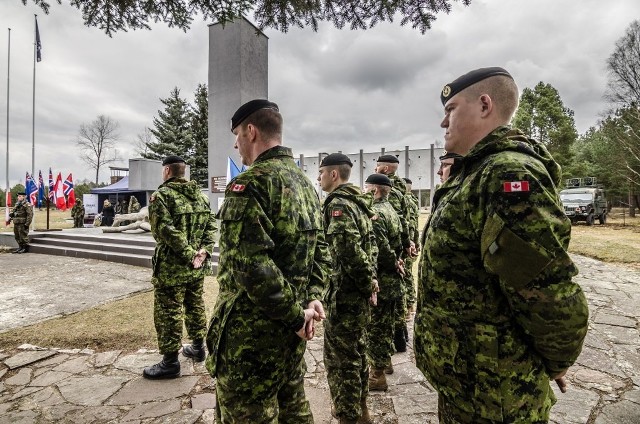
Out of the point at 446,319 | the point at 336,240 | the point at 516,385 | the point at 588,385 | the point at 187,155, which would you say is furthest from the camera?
the point at 187,155

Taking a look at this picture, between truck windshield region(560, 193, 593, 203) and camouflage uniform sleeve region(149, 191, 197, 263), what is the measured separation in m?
24.1

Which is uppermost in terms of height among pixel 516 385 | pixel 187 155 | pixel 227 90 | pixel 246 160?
pixel 187 155

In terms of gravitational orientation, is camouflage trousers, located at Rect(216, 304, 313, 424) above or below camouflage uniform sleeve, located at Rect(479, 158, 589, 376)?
below

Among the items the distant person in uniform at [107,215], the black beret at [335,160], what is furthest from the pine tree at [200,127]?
the black beret at [335,160]

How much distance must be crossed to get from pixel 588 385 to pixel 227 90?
868 centimetres

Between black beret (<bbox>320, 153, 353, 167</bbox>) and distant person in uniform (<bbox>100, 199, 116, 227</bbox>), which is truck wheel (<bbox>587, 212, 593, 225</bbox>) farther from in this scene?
distant person in uniform (<bbox>100, 199, 116, 227</bbox>)

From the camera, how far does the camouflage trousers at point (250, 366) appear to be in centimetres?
170

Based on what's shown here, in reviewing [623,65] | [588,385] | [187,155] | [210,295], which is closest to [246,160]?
[588,385]

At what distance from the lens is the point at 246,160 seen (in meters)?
2.06

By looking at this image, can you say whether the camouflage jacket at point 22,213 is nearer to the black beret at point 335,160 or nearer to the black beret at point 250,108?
the black beret at point 335,160

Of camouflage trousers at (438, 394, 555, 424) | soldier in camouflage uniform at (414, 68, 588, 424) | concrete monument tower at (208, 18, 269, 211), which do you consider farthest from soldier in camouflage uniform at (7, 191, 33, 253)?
camouflage trousers at (438, 394, 555, 424)

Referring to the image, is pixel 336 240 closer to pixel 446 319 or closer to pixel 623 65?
pixel 446 319

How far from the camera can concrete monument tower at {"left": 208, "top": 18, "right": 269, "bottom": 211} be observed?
333 inches

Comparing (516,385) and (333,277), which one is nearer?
(516,385)
